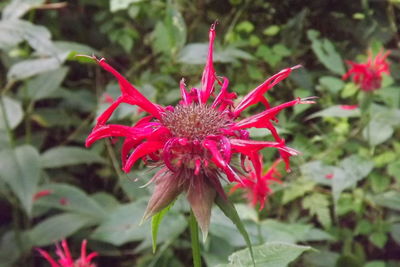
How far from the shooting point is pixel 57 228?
1.39 meters

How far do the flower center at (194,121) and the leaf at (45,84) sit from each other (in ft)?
3.28

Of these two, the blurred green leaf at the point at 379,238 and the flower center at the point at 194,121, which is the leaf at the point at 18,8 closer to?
the flower center at the point at 194,121

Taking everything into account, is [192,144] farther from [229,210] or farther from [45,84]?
[45,84]

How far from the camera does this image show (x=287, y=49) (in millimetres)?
1485

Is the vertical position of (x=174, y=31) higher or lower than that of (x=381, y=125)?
higher

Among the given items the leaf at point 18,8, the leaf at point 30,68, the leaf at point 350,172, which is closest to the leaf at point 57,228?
the leaf at point 30,68

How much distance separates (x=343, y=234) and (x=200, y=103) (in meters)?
0.87

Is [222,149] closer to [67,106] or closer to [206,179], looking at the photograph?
[206,179]

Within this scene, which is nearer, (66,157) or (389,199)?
(389,199)

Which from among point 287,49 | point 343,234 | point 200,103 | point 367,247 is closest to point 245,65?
point 287,49

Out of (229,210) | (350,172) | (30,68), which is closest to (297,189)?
(350,172)

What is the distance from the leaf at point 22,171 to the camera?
1146 millimetres

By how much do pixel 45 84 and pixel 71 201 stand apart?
0.40 meters

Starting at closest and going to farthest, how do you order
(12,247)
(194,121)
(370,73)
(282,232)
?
(194,121), (282,232), (370,73), (12,247)
